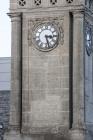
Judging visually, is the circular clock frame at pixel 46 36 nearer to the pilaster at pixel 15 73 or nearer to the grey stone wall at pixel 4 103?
the pilaster at pixel 15 73

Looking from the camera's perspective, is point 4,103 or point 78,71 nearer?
point 78,71

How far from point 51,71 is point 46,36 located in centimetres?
187

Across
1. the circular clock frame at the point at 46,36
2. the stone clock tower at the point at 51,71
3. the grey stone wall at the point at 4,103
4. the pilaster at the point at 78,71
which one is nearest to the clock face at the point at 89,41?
the stone clock tower at the point at 51,71

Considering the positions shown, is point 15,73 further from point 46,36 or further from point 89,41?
point 89,41

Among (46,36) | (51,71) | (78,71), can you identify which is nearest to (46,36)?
(46,36)

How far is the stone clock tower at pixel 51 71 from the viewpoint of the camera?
57.5 m

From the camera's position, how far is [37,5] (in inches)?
2309

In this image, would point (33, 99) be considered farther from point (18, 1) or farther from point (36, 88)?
point (18, 1)

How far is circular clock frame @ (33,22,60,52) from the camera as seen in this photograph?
2286 inches

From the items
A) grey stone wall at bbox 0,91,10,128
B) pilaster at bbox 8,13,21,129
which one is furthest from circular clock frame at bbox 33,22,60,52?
grey stone wall at bbox 0,91,10,128

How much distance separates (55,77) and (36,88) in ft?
4.04

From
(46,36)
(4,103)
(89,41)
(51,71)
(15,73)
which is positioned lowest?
(4,103)

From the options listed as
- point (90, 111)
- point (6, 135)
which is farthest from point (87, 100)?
point (6, 135)

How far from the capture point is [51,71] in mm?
58000
